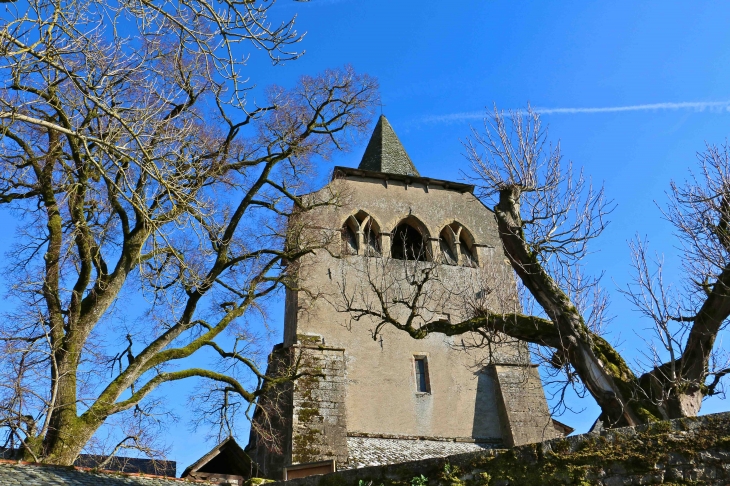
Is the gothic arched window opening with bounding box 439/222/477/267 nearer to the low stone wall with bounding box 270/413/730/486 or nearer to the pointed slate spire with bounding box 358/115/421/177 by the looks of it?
the pointed slate spire with bounding box 358/115/421/177

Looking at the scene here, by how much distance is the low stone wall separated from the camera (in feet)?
15.7

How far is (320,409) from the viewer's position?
549 inches

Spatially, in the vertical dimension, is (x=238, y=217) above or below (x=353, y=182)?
below

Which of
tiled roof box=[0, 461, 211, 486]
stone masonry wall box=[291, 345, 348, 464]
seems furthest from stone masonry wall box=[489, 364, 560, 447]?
tiled roof box=[0, 461, 211, 486]

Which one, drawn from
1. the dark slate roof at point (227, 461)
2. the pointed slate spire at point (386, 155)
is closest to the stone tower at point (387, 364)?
the dark slate roof at point (227, 461)

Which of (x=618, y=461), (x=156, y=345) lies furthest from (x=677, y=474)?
(x=156, y=345)

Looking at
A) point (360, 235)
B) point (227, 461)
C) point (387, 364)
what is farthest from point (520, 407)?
point (227, 461)

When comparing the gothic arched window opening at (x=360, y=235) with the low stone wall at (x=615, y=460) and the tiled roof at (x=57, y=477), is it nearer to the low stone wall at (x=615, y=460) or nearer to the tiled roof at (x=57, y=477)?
the tiled roof at (x=57, y=477)

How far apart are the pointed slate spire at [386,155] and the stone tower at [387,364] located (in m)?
2.18

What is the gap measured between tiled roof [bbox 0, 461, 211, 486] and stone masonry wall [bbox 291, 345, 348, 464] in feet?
16.4

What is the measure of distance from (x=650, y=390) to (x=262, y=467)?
31.1ft

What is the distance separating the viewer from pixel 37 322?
10.5 metres

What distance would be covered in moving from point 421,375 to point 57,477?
971cm

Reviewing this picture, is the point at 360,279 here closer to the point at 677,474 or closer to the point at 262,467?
the point at 262,467
